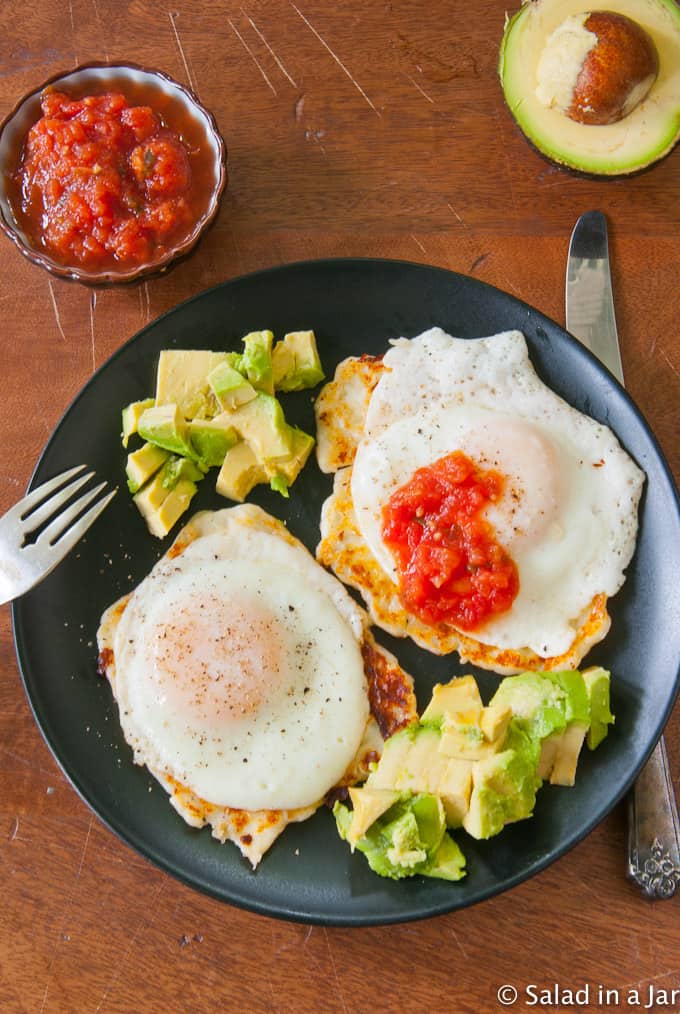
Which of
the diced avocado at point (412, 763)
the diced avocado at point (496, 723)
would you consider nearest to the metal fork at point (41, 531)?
the diced avocado at point (412, 763)

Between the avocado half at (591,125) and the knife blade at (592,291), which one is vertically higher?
the avocado half at (591,125)

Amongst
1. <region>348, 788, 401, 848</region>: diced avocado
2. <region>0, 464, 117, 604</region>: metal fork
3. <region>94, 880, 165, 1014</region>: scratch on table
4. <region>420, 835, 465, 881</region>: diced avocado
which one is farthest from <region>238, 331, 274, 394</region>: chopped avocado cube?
<region>94, 880, 165, 1014</region>: scratch on table

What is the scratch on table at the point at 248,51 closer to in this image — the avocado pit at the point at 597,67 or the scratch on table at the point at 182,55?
the scratch on table at the point at 182,55

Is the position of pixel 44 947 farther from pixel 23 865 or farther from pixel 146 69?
pixel 146 69

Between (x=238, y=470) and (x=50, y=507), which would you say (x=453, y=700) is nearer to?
(x=238, y=470)

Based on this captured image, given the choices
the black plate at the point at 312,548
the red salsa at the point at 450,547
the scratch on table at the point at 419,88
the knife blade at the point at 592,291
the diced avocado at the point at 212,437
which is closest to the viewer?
the black plate at the point at 312,548

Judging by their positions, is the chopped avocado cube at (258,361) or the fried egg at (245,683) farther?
the chopped avocado cube at (258,361)

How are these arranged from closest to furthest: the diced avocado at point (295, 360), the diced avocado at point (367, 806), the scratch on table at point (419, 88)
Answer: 1. the diced avocado at point (367, 806)
2. the diced avocado at point (295, 360)
3. the scratch on table at point (419, 88)

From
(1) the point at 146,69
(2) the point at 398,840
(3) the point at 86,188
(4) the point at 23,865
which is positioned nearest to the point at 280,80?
(1) the point at 146,69
